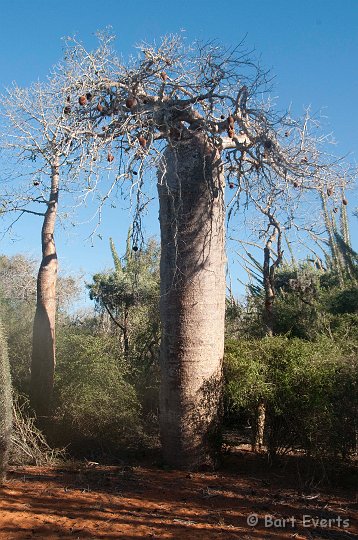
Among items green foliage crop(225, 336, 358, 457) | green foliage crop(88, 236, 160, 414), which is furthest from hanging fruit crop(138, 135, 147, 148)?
green foliage crop(225, 336, 358, 457)

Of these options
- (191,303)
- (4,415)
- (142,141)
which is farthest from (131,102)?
(4,415)

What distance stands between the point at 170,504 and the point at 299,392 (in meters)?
1.86

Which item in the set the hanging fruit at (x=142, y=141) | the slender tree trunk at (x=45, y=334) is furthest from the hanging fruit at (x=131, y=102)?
the slender tree trunk at (x=45, y=334)

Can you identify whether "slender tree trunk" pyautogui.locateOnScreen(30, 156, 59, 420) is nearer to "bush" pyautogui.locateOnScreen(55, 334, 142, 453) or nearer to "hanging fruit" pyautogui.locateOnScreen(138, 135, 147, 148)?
"bush" pyautogui.locateOnScreen(55, 334, 142, 453)

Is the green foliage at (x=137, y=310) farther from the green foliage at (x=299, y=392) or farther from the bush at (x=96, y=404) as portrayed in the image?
the green foliage at (x=299, y=392)

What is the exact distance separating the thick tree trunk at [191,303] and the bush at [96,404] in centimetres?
99

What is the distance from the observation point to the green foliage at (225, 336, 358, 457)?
5691 mm

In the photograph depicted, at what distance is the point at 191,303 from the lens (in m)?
6.40

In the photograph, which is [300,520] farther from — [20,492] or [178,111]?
[178,111]

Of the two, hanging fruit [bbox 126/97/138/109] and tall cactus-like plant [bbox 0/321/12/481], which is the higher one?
hanging fruit [bbox 126/97/138/109]

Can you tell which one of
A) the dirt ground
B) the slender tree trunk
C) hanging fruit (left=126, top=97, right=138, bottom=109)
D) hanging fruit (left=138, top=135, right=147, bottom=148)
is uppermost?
hanging fruit (left=126, top=97, right=138, bottom=109)

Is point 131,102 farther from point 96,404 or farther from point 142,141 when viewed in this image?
point 96,404

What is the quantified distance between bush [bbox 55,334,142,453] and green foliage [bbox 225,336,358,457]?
160 centimetres

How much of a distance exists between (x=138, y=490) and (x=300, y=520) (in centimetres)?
158
